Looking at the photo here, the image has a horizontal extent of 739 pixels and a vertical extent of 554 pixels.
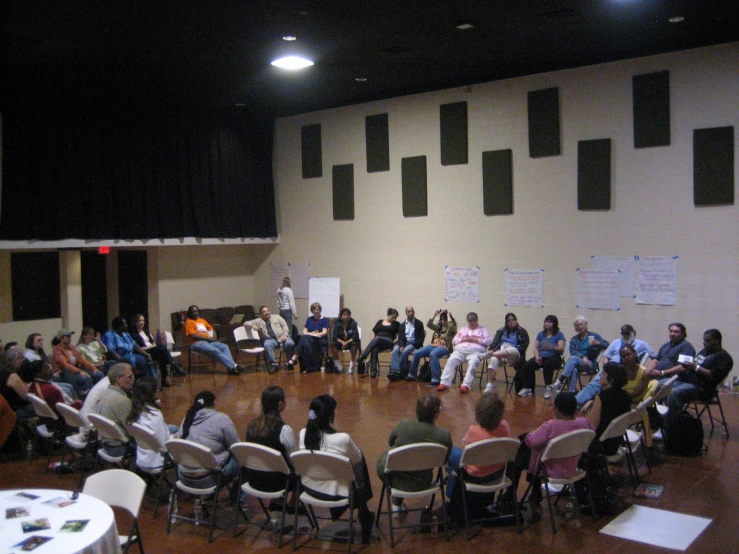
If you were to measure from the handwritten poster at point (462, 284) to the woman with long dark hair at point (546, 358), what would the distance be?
2114 mm

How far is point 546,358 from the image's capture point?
8.68 meters

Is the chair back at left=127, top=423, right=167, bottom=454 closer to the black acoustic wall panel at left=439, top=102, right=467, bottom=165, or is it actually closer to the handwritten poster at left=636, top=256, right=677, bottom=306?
the handwritten poster at left=636, top=256, right=677, bottom=306

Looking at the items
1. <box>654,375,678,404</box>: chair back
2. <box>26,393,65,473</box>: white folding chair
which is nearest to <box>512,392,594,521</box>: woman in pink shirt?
<box>654,375,678,404</box>: chair back

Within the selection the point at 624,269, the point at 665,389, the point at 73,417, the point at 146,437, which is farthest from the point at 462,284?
the point at 146,437

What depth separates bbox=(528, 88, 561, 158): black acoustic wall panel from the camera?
32.6 feet

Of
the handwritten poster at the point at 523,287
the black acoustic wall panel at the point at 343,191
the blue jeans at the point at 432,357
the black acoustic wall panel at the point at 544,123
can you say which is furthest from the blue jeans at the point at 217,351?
the black acoustic wall panel at the point at 544,123

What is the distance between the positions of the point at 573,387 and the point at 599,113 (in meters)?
3.83

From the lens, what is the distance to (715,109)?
28.5 feet

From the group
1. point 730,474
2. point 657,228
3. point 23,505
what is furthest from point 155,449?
point 657,228

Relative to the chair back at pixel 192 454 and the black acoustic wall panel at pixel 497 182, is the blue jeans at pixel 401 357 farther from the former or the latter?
the chair back at pixel 192 454

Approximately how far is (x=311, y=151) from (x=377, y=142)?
59.7 inches

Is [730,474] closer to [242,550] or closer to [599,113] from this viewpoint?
[242,550]

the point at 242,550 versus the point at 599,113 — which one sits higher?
the point at 599,113

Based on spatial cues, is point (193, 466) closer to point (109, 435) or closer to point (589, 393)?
point (109, 435)
